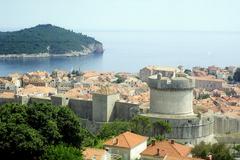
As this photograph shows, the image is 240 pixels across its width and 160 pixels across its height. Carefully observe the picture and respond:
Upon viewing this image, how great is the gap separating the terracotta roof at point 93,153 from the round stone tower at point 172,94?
872cm

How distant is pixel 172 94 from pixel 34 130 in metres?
10.4

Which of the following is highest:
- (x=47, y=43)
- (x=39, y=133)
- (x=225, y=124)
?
(x=47, y=43)

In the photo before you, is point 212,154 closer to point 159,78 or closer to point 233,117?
point 159,78

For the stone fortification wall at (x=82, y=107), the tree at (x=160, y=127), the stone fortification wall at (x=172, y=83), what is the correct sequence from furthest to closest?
the stone fortification wall at (x=82, y=107), the stone fortification wall at (x=172, y=83), the tree at (x=160, y=127)

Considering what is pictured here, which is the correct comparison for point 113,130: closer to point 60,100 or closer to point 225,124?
point 225,124

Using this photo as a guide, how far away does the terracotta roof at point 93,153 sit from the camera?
1473cm

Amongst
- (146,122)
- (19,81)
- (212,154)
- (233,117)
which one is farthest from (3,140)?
(19,81)

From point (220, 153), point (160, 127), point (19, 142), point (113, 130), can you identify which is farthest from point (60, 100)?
point (19, 142)

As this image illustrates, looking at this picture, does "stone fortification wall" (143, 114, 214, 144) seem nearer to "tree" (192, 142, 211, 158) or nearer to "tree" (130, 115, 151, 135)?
"tree" (130, 115, 151, 135)

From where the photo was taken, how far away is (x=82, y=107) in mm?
27453

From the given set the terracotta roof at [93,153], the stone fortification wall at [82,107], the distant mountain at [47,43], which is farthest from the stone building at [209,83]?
the distant mountain at [47,43]

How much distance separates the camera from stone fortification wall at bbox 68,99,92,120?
27.1 metres

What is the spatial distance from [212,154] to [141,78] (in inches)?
1713

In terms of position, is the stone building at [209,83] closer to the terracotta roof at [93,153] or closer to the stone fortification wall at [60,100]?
the stone fortification wall at [60,100]
